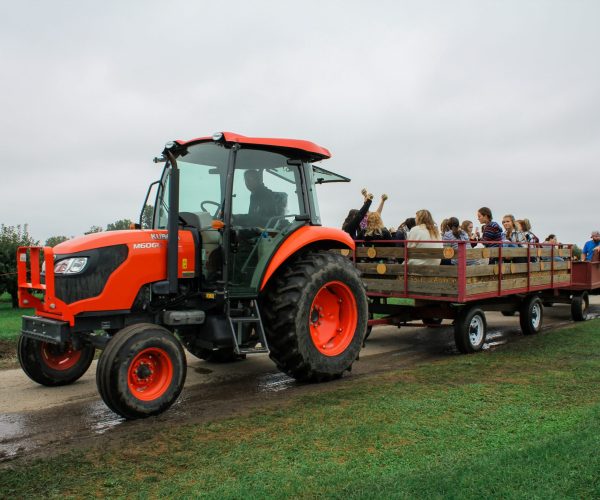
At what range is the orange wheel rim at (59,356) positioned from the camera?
580 centimetres

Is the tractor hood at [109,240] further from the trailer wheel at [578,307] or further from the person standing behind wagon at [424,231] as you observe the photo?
the trailer wheel at [578,307]

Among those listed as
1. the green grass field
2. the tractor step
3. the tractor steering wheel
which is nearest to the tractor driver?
the tractor steering wheel

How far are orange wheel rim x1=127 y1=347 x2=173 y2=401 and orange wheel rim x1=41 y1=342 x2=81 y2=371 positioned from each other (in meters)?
1.33

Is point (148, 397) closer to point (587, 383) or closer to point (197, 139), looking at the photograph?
point (197, 139)

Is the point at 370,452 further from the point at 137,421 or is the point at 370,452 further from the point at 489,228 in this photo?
the point at 489,228

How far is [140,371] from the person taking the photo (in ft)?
15.5

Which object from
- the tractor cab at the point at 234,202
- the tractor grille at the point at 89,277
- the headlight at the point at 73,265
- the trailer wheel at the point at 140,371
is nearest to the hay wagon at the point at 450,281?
the tractor cab at the point at 234,202

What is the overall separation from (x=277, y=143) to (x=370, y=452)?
128 inches

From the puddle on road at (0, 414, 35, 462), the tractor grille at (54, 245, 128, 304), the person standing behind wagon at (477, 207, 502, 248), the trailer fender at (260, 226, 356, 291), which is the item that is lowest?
the puddle on road at (0, 414, 35, 462)

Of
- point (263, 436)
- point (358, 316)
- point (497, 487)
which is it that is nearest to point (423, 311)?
point (358, 316)

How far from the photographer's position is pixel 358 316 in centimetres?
640

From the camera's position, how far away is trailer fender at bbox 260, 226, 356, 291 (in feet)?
18.4

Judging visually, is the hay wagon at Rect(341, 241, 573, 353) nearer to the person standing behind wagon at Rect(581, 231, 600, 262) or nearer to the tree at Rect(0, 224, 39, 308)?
the person standing behind wagon at Rect(581, 231, 600, 262)

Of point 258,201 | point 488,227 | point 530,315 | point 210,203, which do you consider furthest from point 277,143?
point 530,315
